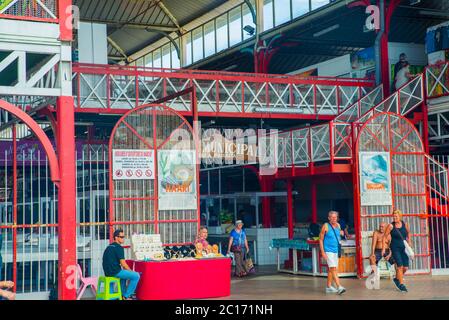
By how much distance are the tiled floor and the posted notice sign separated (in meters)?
3.29

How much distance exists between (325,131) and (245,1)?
14870mm

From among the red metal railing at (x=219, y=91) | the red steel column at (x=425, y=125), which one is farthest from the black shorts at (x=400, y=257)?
the red metal railing at (x=219, y=91)

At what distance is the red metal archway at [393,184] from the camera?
1916cm

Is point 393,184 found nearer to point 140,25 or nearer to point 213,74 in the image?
point 213,74

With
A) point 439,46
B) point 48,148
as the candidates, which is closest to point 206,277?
point 48,148

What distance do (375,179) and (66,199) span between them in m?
8.63

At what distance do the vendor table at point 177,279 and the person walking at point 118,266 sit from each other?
2.16 feet

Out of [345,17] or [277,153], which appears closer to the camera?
[277,153]

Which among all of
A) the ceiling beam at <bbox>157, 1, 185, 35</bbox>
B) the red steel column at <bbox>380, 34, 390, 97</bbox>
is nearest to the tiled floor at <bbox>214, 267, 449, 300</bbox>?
the red steel column at <bbox>380, 34, 390, 97</bbox>

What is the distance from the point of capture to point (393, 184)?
19547 millimetres

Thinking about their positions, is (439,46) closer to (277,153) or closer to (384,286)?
(277,153)

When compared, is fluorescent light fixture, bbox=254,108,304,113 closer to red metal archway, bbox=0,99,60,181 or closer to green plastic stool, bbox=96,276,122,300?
green plastic stool, bbox=96,276,122,300

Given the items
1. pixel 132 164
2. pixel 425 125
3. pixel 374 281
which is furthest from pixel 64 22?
pixel 425 125
